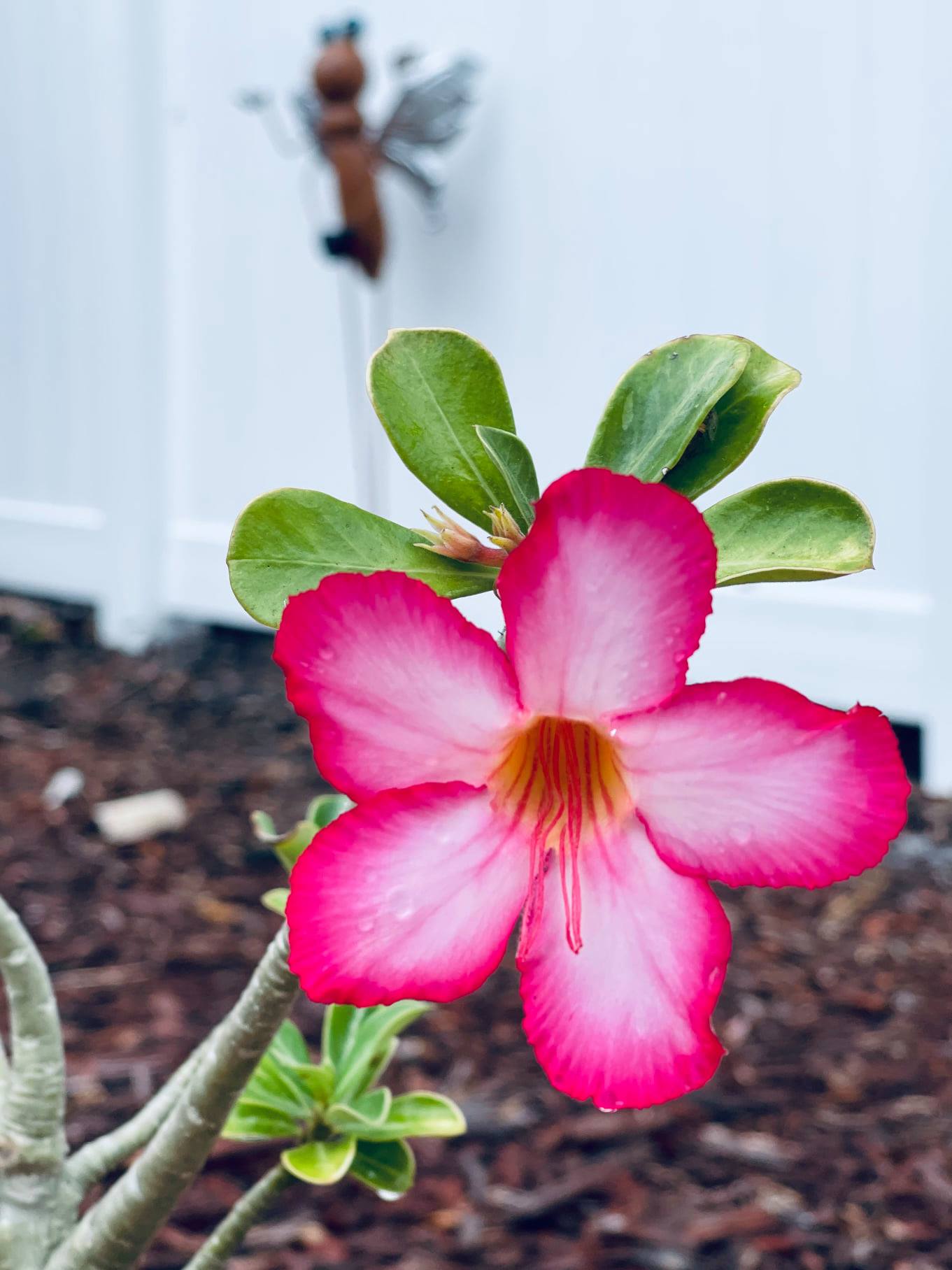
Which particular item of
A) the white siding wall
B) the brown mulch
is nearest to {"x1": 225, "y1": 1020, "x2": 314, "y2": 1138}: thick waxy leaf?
the brown mulch

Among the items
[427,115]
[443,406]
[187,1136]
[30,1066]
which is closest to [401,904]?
[443,406]

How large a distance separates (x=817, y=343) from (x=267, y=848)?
4.84 ft

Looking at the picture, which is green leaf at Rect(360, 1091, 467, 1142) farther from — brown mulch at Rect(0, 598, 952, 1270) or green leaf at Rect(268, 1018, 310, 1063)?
brown mulch at Rect(0, 598, 952, 1270)

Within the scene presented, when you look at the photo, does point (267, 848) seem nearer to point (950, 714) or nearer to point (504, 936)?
point (950, 714)

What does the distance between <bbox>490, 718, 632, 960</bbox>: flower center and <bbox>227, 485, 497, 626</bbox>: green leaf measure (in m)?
0.05

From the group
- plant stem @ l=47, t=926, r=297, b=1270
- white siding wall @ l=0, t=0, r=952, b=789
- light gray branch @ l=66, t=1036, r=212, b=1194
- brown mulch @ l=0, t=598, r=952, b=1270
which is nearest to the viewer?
plant stem @ l=47, t=926, r=297, b=1270

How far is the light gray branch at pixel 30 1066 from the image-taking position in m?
0.55

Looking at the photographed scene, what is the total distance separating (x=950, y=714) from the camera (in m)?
2.40

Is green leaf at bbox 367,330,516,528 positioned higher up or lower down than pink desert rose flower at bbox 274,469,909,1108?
higher up

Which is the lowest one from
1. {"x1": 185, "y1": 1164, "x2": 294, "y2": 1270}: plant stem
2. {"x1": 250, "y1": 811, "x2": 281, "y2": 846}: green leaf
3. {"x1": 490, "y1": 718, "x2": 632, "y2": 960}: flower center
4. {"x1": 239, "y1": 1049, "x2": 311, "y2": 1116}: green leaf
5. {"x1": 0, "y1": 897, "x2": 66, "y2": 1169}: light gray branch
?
{"x1": 185, "y1": 1164, "x2": 294, "y2": 1270}: plant stem

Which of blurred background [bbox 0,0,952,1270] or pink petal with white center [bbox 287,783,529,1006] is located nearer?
pink petal with white center [bbox 287,783,529,1006]

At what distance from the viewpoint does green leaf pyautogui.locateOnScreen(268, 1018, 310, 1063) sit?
0.67 meters

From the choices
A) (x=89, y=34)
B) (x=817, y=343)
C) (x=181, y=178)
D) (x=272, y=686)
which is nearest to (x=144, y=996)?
(x=272, y=686)

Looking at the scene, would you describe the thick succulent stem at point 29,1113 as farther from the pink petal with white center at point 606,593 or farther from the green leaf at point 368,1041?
the pink petal with white center at point 606,593
